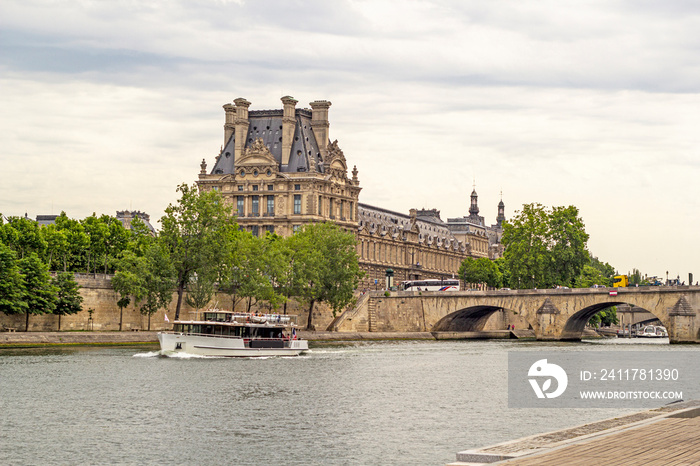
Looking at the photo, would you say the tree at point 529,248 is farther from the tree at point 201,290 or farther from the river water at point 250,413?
the river water at point 250,413

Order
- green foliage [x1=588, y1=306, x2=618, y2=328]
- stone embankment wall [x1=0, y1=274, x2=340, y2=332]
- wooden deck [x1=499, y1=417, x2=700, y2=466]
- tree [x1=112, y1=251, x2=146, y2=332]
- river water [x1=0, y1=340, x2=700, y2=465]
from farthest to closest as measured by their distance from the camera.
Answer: green foliage [x1=588, y1=306, x2=618, y2=328] < tree [x1=112, y1=251, x2=146, y2=332] < stone embankment wall [x1=0, y1=274, x2=340, y2=332] < river water [x1=0, y1=340, x2=700, y2=465] < wooden deck [x1=499, y1=417, x2=700, y2=466]

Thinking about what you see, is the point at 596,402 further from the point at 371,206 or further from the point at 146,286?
the point at 371,206

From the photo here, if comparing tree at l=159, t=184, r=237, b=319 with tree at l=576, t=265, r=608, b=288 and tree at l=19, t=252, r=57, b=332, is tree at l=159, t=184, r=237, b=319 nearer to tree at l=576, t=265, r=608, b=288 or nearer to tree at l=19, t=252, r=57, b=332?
tree at l=19, t=252, r=57, b=332

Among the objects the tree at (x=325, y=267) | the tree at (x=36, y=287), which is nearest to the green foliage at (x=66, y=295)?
the tree at (x=36, y=287)

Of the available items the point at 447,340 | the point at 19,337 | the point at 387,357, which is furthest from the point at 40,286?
the point at 447,340

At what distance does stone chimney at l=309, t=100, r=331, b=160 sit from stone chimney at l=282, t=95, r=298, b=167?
14.0 ft

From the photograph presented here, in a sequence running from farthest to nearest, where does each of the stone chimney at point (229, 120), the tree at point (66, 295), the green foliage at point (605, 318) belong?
1. the green foliage at point (605, 318)
2. the stone chimney at point (229, 120)
3. the tree at point (66, 295)

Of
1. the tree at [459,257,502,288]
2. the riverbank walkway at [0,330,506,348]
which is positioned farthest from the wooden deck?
the tree at [459,257,502,288]

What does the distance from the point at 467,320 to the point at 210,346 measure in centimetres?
6855

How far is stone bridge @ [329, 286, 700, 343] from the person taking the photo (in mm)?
112812

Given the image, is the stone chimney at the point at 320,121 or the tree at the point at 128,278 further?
the stone chimney at the point at 320,121

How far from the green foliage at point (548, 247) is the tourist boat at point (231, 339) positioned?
199 feet

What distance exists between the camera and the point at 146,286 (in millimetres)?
99750

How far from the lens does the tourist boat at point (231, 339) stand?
79312 millimetres
